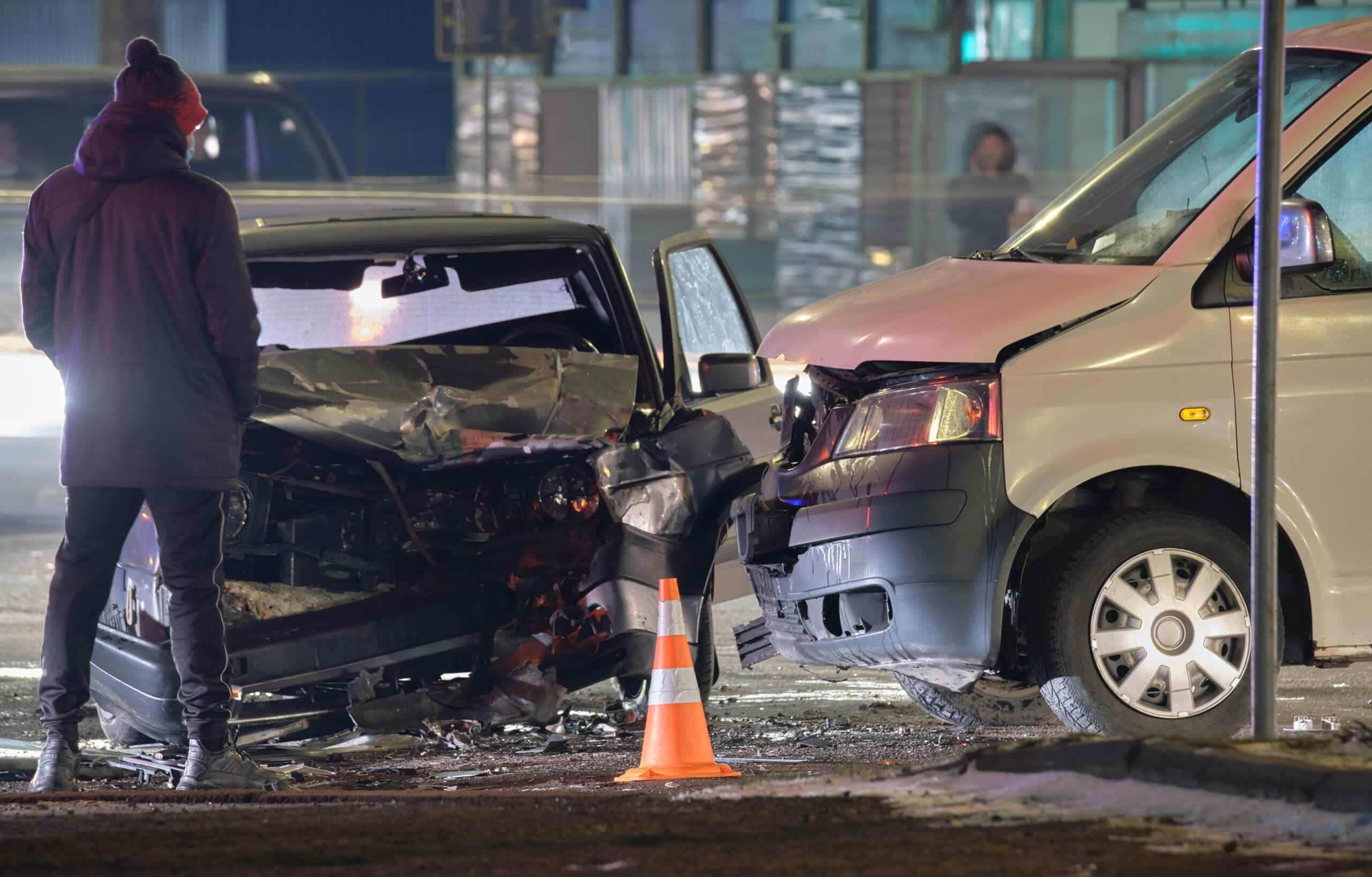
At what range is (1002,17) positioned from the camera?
67.5ft

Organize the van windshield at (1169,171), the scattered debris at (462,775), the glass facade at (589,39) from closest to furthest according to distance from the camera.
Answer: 1. the scattered debris at (462,775)
2. the van windshield at (1169,171)
3. the glass facade at (589,39)

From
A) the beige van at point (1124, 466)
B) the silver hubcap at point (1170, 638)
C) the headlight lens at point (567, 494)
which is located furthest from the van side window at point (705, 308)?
the silver hubcap at point (1170, 638)

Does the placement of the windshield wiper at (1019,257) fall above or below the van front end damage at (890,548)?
above

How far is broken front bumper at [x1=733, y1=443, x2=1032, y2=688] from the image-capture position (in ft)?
19.3

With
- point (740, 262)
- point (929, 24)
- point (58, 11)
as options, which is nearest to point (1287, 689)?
point (740, 262)

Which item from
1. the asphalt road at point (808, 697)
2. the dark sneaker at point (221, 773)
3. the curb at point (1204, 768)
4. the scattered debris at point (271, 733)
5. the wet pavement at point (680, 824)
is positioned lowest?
the asphalt road at point (808, 697)

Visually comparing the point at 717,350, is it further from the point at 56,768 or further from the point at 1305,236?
the point at 56,768

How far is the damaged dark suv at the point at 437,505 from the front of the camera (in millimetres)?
6406

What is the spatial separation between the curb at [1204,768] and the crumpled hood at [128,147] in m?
2.61

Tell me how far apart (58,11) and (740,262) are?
23117mm

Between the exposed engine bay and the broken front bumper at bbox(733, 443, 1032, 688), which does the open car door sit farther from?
the broken front bumper at bbox(733, 443, 1032, 688)

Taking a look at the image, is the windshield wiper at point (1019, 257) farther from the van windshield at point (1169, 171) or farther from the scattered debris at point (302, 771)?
the scattered debris at point (302, 771)

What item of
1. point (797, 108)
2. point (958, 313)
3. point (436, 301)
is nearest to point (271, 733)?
point (436, 301)

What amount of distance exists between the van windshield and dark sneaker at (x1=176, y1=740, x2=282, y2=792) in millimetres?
2765
